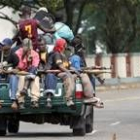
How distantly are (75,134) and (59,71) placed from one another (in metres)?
1.46

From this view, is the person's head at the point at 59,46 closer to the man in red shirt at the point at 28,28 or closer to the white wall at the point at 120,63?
the man in red shirt at the point at 28,28

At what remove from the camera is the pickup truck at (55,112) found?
1670 centimetres

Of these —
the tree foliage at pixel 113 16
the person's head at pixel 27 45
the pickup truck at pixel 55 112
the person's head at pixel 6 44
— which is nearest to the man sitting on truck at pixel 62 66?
the pickup truck at pixel 55 112

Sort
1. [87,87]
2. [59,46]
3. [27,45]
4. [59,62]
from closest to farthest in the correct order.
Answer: [87,87]
[59,62]
[27,45]
[59,46]

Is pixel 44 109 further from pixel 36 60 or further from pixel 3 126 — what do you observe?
pixel 3 126

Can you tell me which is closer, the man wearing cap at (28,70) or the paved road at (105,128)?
the man wearing cap at (28,70)

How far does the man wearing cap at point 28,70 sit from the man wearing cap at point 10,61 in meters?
0.10

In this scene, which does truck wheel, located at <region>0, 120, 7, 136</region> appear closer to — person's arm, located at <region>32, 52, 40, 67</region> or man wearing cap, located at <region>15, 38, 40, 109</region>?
man wearing cap, located at <region>15, 38, 40, 109</region>

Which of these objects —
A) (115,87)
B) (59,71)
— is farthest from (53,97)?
(115,87)

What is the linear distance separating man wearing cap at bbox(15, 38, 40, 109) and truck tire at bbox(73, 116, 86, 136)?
3.82ft

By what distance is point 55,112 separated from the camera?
1694 centimetres

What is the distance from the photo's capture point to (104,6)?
5753cm

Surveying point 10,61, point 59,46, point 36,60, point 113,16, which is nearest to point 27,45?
point 36,60

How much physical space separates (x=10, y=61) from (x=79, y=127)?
198cm
